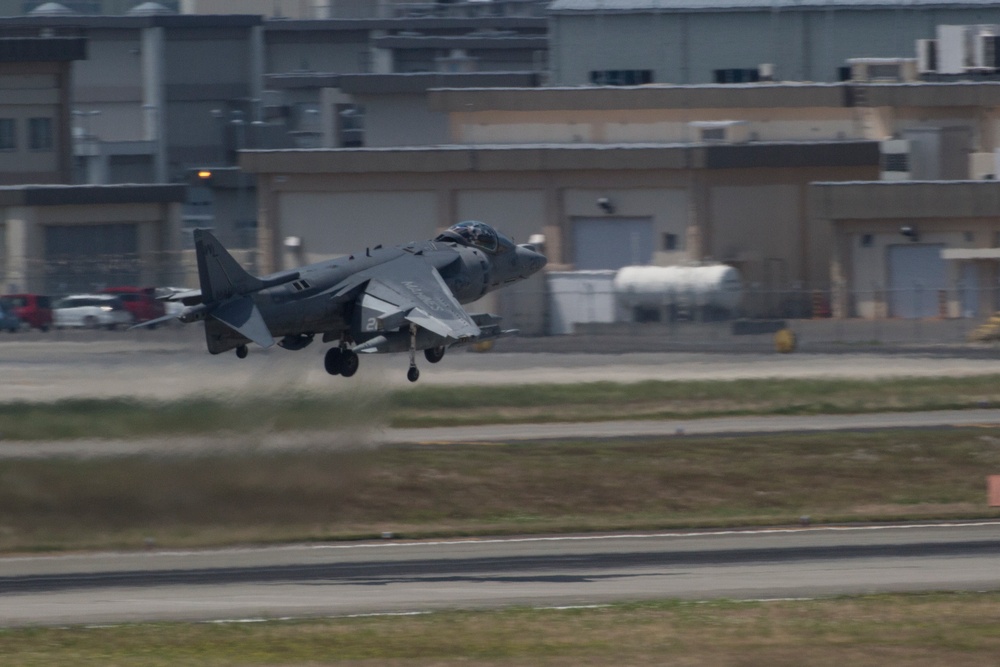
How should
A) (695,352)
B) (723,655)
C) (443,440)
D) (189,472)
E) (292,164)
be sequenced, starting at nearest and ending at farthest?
(723,655)
(189,472)
(443,440)
(695,352)
(292,164)

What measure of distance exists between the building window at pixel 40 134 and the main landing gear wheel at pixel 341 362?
5258 centimetres

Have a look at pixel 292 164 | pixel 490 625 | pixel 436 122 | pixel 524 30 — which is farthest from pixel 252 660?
pixel 524 30

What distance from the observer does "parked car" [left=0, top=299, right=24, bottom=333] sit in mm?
60406

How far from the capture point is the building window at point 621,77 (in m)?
87.8

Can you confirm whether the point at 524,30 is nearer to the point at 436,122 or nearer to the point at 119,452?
the point at 436,122

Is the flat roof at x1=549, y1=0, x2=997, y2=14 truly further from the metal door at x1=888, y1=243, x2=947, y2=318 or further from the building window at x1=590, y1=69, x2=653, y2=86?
the metal door at x1=888, y1=243, x2=947, y2=318

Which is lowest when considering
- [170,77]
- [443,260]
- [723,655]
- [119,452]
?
[723,655]

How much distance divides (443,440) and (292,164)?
3217 cm

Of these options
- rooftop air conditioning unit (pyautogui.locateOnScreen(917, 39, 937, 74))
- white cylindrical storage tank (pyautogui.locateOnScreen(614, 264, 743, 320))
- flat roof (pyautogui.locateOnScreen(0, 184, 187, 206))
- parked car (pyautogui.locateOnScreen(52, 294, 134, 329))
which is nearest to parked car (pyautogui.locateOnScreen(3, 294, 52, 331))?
parked car (pyautogui.locateOnScreen(52, 294, 134, 329))

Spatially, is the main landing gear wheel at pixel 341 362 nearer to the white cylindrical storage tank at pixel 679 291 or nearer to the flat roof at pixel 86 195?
the white cylindrical storage tank at pixel 679 291

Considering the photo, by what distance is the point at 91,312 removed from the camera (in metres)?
61.4

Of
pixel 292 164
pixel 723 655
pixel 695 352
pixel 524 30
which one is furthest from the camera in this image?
pixel 524 30

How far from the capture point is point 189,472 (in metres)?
33.1

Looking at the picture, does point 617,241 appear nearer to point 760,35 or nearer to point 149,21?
point 760,35
